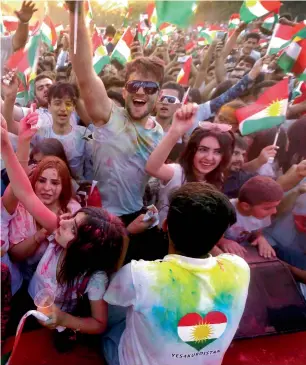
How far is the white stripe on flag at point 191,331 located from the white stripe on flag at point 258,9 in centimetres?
177

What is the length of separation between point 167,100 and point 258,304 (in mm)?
1098

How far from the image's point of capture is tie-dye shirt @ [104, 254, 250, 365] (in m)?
1.11

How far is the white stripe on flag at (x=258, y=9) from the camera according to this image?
2138 mm

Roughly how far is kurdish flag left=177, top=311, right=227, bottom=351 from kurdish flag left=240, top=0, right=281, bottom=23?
176 cm

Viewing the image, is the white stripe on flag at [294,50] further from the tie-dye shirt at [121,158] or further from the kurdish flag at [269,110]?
the tie-dye shirt at [121,158]

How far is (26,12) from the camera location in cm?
158

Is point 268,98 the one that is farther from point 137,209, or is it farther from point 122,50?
point 122,50

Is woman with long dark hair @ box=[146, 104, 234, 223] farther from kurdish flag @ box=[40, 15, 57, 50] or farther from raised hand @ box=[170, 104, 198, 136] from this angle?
kurdish flag @ box=[40, 15, 57, 50]

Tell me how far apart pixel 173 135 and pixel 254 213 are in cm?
63

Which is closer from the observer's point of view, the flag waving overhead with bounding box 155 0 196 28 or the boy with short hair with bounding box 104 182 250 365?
the boy with short hair with bounding box 104 182 250 365

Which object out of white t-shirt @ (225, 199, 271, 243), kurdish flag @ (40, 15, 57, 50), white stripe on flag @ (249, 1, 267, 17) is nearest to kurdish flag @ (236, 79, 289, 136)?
white t-shirt @ (225, 199, 271, 243)

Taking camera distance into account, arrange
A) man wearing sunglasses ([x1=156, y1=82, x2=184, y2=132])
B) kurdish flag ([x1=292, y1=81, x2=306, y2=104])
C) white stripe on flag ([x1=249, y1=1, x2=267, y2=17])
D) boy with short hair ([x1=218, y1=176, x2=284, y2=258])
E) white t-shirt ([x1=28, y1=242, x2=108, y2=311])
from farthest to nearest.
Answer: kurdish flag ([x1=292, y1=81, x2=306, y2=104]) → white stripe on flag ([x1=249, y1=1, x2=267, y2=17]) → man wearing sunglasses ([x1=156, y1=82, x2=184, y2=132]) → boy with short hair ([x1=218, y1=176, x2=284, y2=258]) → white t-shirt ([x1=28, y1=242, x2=108, y2=311])

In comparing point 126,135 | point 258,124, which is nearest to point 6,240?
point 126,135

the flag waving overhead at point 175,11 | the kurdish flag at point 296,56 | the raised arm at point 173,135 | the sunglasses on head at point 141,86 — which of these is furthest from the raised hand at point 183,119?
the kurdish flag at point 296,56
